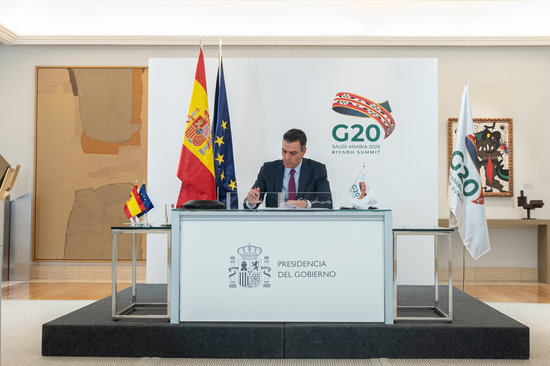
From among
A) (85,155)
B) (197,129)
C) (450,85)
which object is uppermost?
(450,85)

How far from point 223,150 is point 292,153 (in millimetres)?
729

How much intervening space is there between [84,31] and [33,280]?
12.2 ft

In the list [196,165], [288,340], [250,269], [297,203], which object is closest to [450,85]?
[196,165]

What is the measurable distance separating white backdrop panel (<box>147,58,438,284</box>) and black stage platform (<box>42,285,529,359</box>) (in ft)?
7.83

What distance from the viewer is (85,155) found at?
25.1 feet

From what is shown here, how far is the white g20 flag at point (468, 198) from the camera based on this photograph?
5457 millimetres

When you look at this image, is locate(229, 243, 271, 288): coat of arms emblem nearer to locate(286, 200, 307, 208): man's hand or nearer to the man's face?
locate(286, 200, 307, 208): man's hand

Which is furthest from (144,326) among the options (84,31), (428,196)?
(84,31)

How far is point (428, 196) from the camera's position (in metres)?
5.70

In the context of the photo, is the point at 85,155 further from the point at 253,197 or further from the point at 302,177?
the point at 253,197

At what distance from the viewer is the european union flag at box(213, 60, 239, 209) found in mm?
5445

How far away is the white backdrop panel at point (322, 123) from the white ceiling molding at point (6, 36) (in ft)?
9.54

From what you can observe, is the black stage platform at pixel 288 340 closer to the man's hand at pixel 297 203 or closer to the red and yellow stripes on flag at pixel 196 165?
the man's hand at pixel 297 203

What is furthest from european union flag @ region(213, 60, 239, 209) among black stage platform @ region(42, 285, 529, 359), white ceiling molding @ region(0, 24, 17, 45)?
white ceiling molding @ region(0, 24, 17, 45)
